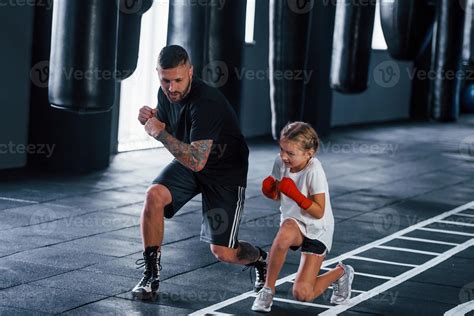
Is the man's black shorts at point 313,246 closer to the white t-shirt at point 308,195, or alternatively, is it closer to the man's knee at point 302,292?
the white t-shirt at point 308,195

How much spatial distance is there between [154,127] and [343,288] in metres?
1.57

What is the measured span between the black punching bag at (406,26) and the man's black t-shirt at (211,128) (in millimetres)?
1472

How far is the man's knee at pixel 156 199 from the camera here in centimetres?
577

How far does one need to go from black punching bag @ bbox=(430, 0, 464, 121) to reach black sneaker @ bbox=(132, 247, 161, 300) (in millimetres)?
2303

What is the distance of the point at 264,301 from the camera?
5.68 m

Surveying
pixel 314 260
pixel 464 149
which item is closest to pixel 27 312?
pixel 314 260

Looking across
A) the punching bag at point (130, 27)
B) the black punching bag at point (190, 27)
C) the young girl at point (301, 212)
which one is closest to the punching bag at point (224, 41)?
the black punching bag at point (190, 27)

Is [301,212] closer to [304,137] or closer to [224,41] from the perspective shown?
[304,137]

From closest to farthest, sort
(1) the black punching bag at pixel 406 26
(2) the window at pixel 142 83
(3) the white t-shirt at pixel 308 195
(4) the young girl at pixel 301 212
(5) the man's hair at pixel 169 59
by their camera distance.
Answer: (1) the black punching bag at pixel 406 26
(5) the man's hair at pixel 169 59
(4) the young girl at pixel 301 212
(3) the white t-shirt at pixel 308 195
(2) the window at pixel 142 83

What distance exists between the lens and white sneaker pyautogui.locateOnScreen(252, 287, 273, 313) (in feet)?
18.6

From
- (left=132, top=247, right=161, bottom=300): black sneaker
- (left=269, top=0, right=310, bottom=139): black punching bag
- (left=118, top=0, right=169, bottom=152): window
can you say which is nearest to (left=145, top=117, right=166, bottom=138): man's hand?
(left=132, top=247, right=161, bottom=300): black sneaker

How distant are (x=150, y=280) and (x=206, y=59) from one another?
7.71 feet

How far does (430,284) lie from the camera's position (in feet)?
21.9

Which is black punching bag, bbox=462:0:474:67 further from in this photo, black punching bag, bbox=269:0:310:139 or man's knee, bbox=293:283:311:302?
man's knee, bbox=293:283:311:302
